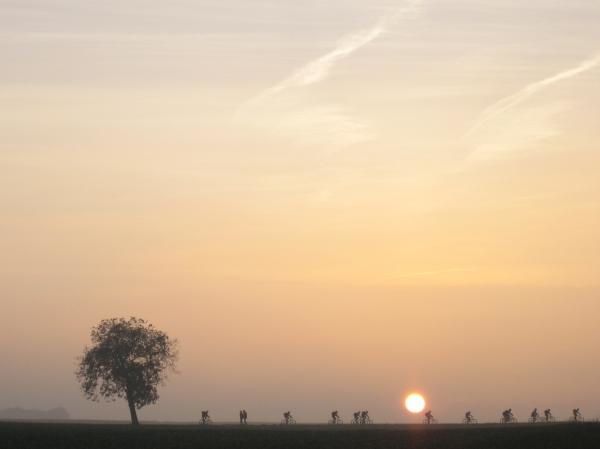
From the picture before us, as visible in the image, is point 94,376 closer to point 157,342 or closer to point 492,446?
point 157,342

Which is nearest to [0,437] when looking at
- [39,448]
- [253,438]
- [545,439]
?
[39,448]

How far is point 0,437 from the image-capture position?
330 ft

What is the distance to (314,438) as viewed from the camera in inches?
3917

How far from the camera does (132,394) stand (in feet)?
492

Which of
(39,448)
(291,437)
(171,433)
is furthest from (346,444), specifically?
(39,448)

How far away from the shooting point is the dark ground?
308 ft

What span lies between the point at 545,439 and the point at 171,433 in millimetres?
36069

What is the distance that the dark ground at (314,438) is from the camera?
94000 mm

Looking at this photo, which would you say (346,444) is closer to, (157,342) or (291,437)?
(291,437)

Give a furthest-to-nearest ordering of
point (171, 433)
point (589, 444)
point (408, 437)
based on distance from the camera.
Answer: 1. point (171, 433)
2. point (408, 437)
3. point (589, 444)

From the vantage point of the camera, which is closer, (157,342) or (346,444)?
Answer: (346,444)

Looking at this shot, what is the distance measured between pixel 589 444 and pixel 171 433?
3994cm

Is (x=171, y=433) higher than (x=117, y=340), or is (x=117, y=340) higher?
(x=117, y=340)

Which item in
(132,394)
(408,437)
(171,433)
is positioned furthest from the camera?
(132,394)
